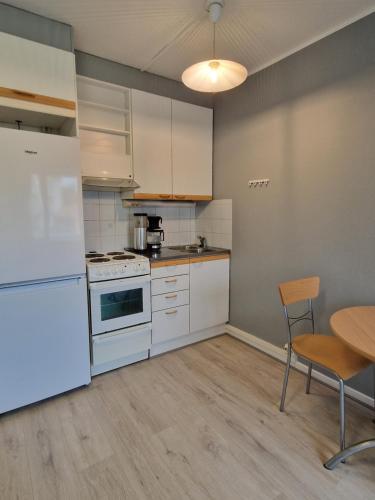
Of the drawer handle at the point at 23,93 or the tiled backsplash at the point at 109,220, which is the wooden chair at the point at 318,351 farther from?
the drawer handle at the point at 23,93

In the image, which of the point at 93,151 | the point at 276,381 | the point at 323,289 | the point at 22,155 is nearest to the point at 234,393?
the point at 276,381

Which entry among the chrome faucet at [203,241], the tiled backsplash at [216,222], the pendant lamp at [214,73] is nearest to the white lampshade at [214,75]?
the pendant lamp at [214,73]

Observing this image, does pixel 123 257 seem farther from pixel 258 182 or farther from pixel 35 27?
pixel 35 27

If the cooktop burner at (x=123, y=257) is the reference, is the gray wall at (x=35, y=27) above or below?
above

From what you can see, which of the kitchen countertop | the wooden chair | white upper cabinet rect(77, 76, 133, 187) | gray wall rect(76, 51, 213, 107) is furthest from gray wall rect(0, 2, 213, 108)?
the wooden chair

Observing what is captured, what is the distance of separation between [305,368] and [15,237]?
2340 millimetres

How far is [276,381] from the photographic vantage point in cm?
217

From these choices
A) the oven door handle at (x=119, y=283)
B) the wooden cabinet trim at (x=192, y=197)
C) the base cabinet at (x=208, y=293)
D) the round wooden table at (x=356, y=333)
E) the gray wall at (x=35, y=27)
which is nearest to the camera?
the round wooden table at (x=356, y=333)

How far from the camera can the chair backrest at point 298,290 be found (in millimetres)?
1793

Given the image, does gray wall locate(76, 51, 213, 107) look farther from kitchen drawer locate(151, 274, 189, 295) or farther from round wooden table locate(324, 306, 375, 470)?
round wooden table locate(324, 306, 375, 470)

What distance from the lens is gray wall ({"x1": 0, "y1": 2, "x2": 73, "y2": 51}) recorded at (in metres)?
1.76

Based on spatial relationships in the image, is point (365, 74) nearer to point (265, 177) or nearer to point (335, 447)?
point (265, 177)

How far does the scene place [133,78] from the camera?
2.56 meters

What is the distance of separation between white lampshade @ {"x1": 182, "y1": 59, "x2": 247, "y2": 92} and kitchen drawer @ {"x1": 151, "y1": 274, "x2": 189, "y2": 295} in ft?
4.96
